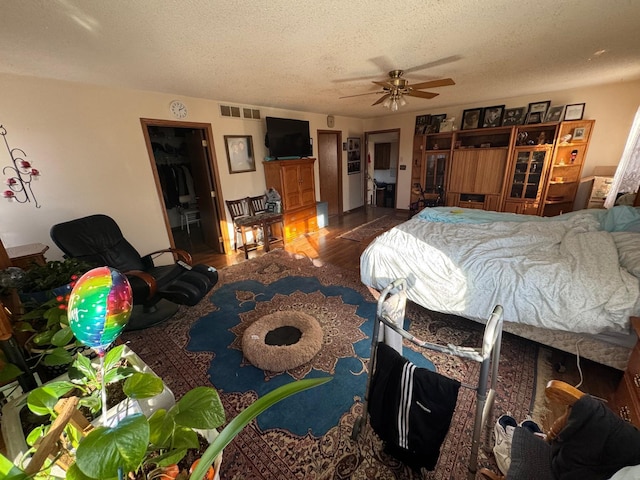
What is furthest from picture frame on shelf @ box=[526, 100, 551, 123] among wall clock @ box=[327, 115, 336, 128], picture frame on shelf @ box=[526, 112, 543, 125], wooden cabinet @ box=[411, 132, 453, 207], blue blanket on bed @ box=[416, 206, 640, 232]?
wall clock @ box=[327, 115, 336, 128]

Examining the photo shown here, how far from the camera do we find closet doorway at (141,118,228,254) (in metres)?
3.59

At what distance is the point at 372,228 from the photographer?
509 cm

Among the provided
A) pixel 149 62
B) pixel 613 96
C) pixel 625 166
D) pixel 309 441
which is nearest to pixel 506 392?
pixel 309 441

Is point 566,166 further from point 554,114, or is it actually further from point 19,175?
point 19,175

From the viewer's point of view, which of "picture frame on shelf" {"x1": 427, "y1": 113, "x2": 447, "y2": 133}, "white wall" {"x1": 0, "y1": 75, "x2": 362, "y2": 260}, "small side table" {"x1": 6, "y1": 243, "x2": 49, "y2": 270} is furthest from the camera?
"picture frame on shelf" {"x1": 427, "y1": 113, "x2": 447, "y2": 133}

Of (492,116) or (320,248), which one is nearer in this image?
(320,248)

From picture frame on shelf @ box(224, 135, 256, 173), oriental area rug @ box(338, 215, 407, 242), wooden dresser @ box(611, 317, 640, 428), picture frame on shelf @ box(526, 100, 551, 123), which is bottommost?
oriental area rug @ box(338, 215, 407, 242)

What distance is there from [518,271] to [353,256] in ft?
7.29

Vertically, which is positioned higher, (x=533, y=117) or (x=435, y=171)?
(x=533, y=117)

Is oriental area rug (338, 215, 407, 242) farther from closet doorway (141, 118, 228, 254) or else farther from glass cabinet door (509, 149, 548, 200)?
closet doorway (141, 118, 228, 254)

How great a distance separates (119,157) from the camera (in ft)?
9.52

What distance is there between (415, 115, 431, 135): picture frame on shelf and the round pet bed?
4838 mm

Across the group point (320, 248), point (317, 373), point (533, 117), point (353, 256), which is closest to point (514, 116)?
point (533, 117)

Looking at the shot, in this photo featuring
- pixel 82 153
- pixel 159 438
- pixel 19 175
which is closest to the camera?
pixel 159 438
